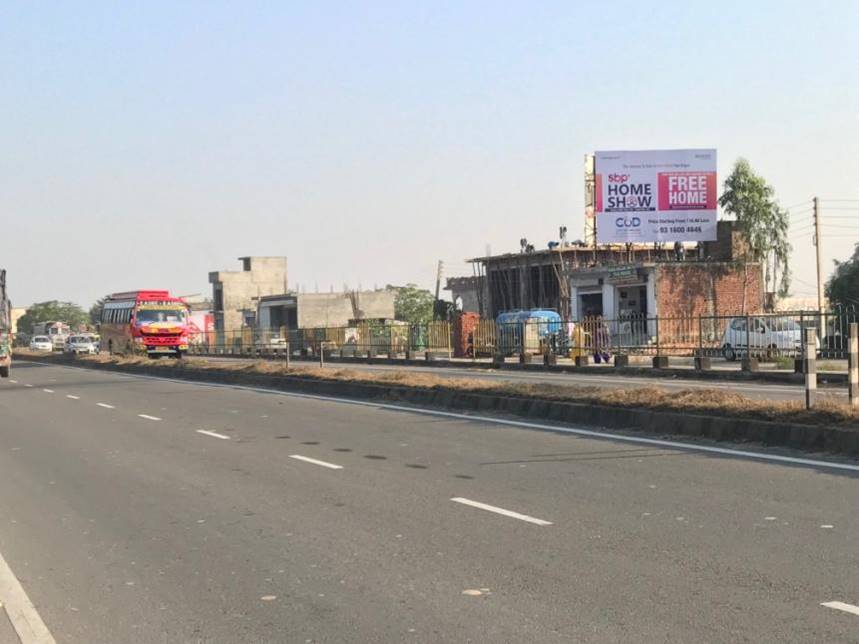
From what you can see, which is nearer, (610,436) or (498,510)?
(498,510)

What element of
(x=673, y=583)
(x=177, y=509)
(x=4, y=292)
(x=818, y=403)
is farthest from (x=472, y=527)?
(x=4, y=292)

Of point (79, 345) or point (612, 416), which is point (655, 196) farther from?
point (79, 345)

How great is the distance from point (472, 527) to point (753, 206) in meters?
46.2

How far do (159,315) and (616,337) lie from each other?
83.3 feet

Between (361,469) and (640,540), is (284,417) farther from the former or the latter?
(640,540)

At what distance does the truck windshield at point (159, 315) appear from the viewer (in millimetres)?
48000

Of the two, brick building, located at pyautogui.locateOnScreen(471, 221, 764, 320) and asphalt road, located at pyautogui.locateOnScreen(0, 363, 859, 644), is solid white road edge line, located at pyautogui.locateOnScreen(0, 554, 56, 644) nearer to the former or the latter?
asphalt road, located at pyautogui.locateOnScreen(0, 363, 859, 644)

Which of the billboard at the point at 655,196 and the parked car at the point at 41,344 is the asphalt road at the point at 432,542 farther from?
the parked car at the point at 41,344

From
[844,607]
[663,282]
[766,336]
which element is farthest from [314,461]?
[663,282]

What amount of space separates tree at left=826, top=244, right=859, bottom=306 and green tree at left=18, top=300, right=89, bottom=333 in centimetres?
15322

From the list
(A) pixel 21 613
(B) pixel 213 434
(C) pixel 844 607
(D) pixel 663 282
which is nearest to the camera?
(C) pixel 844 607

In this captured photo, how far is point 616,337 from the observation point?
3338 centimetres

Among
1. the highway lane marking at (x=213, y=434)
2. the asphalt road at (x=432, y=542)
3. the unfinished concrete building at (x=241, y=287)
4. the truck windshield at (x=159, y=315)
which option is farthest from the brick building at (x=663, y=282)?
the unfinished concrete building at (x=241, y=287)

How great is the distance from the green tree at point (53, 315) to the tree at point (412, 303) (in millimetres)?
85934
